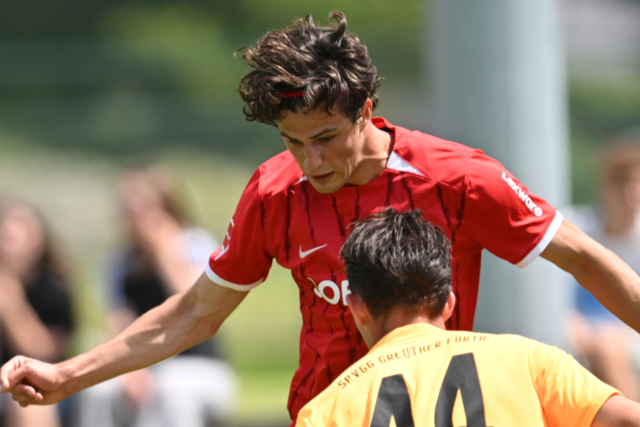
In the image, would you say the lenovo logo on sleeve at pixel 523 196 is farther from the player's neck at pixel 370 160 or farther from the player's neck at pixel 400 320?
the player's neck at pixel 400 320

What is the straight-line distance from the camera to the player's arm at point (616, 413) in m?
2.17

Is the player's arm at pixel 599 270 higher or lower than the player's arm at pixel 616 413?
higher

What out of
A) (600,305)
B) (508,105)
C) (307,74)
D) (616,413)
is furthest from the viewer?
(600,305)

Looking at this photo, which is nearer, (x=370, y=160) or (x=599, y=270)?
(x=599, y=270)

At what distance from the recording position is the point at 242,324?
9.46 m

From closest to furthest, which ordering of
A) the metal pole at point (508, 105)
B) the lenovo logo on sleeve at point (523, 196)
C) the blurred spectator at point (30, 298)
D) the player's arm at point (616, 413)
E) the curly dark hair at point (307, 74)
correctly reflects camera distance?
the player's arm at point (616, 413) → the curly dark hair at point (307, 74) → the lenovo logo on sleeve at point (523, 196) → the metal pole at point (508, 105) → the blurred spectator at point (30, 298)

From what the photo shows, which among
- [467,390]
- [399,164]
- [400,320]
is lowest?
[467,390]

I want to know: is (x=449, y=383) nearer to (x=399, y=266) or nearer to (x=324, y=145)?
(x=399, y=266)

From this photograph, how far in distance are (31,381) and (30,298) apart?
118 inches

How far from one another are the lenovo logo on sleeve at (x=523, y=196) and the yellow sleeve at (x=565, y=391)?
2.40ft

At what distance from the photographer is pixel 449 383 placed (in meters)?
2.24

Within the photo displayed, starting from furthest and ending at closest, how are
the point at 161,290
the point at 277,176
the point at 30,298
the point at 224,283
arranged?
the point at 30,298, the point at 161,290, the point at 224,283, the point at 277,176

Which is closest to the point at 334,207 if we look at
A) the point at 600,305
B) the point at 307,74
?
the point at 307,74

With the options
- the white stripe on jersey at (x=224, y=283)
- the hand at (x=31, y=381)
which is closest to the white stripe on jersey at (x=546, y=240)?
the white stripe on jersey at (x=224, y=283)
